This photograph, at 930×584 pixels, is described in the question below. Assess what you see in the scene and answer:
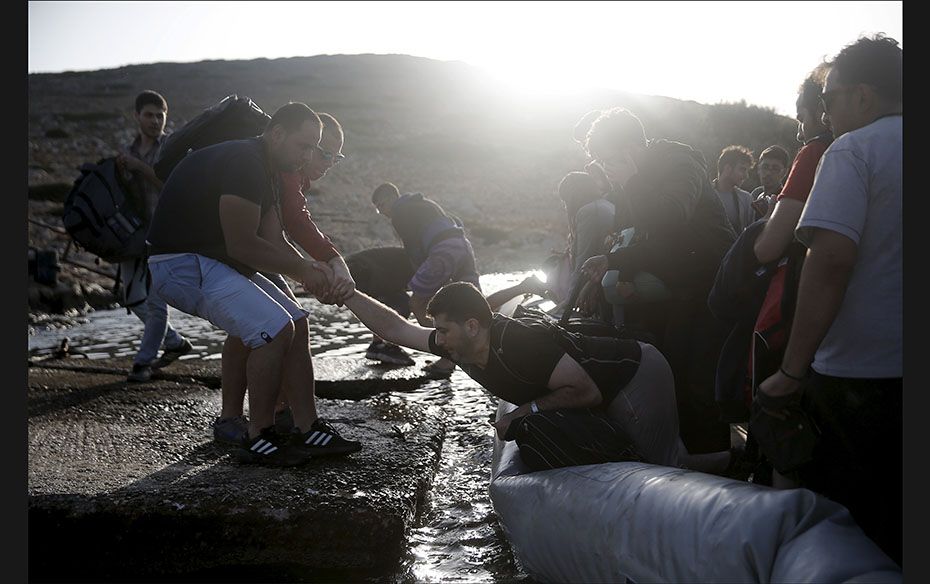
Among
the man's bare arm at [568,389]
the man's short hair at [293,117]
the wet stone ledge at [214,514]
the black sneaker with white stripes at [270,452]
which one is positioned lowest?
the wet stone ledge at [214,514]

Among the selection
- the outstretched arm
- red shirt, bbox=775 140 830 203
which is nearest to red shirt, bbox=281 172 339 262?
the outstretched arm

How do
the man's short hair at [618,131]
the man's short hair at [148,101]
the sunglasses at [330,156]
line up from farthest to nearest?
the man's short hair at [148,101] < the sunglasses at [330,156] < the man's short hair at [618,131]

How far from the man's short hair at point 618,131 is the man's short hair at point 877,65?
4.91 ft

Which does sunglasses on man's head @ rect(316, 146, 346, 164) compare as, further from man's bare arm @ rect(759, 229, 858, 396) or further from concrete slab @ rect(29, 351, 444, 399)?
man's bare arm @ rect(759, 229, 858, 396)

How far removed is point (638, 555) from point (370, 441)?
191 centimetres

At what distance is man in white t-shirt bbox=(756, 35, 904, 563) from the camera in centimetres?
193

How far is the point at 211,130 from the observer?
3.87 metres

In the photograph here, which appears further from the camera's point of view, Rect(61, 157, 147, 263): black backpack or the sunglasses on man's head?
Rect(61, 157, 147, 263): black backpack

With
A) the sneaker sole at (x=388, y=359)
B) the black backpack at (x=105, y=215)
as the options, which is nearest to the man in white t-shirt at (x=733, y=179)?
the sneaker sole at (x=388, y=359)

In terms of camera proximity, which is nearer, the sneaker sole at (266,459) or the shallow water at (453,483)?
the shallow water at (453,483)

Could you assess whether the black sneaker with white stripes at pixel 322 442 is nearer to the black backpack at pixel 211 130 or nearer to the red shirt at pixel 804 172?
the black backpack at pixel 211 130

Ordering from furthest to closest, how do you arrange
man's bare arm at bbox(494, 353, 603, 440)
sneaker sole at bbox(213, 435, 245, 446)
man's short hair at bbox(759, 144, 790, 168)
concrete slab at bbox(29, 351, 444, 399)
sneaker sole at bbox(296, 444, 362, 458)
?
concrete slab at bbox(29, 351, 444, 399) → man's short hair at bbox(759, 144, 790, 168) → sneaker sole at bbox(213, 435, 245, 446) → sneaker sole at bbox(296, 444, 362, 458) → man's bare arm at bbox(494, 353, 603, 440)

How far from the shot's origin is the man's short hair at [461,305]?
2965 millimetres

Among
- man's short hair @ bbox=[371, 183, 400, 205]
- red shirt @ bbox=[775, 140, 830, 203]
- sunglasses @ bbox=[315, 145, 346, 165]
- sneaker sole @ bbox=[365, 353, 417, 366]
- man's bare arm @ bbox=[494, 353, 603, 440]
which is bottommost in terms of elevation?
sneaker sole @ bbox=[365, 353, 417, 366]
